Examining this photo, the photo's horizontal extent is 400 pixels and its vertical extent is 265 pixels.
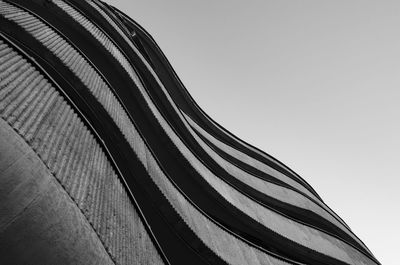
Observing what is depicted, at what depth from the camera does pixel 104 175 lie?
4781 millimetres

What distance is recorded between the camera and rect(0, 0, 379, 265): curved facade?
3.11m

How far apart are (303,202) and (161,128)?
37.0 ft

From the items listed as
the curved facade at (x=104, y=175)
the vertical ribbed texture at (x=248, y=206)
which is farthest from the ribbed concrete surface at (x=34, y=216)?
the vertical ribbed texture at (x=248, y=206)

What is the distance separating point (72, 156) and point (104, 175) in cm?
80

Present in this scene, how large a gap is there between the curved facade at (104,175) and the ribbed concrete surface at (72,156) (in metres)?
0.02

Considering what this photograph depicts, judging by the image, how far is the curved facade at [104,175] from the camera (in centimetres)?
311

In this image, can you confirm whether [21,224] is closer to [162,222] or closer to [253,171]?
[162,222]

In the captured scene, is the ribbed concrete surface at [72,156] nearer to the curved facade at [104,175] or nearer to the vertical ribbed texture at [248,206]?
the curved facade at [104,175]

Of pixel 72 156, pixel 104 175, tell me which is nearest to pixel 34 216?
pixel 72 156

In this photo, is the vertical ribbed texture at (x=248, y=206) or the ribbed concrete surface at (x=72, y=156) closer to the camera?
the ribbed concrete surface at (x=72, y=156)

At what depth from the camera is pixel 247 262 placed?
8.39m

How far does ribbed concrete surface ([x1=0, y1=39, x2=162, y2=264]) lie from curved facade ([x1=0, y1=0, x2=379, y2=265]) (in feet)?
0.06

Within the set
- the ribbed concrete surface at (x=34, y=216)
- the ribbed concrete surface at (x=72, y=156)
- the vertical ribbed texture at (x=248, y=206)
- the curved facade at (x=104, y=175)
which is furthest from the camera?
the vertical ribbed texture at (x=248, y=206)

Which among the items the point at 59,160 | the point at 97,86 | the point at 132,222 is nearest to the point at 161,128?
the point at 97,86
